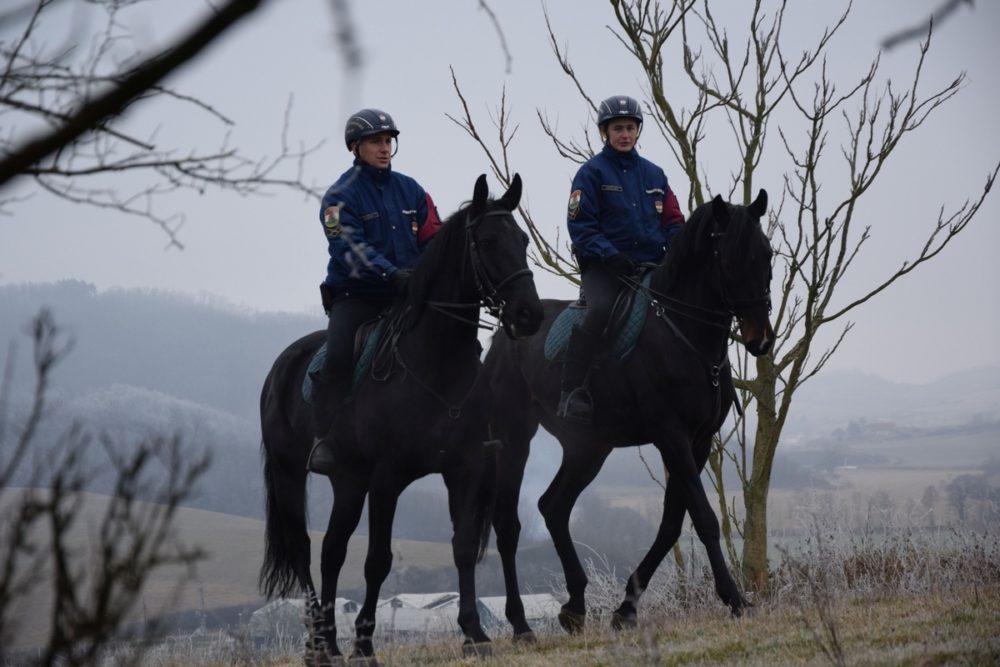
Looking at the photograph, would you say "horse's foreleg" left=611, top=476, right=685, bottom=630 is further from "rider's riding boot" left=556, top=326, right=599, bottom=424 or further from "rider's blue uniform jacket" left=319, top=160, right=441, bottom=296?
"rider's blue uniform jacket" left=319, top=160, right=441, bottom=296

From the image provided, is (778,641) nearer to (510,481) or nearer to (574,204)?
(510,481)

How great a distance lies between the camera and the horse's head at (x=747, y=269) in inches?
292

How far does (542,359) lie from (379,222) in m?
1.81

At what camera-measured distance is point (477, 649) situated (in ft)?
22.5

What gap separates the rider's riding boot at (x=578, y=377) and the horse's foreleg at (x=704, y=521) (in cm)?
77

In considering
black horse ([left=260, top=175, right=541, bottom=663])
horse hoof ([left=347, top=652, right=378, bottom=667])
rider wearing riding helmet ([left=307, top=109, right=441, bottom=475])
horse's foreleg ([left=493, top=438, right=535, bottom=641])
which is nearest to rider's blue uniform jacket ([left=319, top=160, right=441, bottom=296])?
rider wearing riding helmet ([left=307, top=109, right=441, bottom=475])

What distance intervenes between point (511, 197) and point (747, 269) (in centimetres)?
168

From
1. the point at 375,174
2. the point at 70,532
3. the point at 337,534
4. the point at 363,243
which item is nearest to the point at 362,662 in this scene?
the point at 337,534

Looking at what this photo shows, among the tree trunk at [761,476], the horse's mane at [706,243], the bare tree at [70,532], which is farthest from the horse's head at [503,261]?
the tree trunk at [761,476]

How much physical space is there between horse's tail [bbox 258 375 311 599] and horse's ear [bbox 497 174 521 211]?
98.7 inches

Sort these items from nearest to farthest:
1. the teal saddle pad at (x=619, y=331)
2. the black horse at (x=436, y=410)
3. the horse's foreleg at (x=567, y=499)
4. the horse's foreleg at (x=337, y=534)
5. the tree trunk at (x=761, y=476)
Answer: the black horse at (x=436, y=410)
the horse's foreleg at (x=337, y=534)
the teal saddle pad at (x=619, y=331)
the horse's foreleg at (x=567, y=499)
the tree trunk at (x=761, y=476)

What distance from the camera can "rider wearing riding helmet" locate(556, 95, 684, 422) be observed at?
818cm

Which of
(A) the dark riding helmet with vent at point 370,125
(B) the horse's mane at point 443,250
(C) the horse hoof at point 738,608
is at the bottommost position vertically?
(C) the horse hoof at point 738,608

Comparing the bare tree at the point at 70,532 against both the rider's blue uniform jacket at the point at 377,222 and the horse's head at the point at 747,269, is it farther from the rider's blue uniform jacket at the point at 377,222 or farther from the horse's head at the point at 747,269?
the horse's head at the point at 747,269
